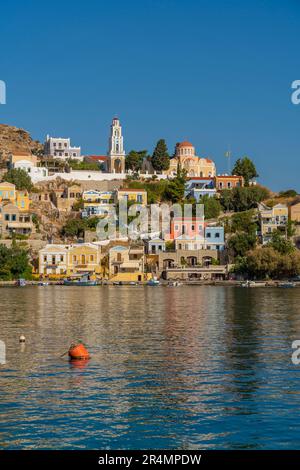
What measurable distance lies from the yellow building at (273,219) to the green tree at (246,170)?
17438mm

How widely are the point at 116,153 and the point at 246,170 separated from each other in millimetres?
17985

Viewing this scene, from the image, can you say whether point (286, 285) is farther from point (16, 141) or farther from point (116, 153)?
point (16, 141)

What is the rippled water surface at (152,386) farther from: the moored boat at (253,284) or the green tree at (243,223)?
the green tree at (243,223)

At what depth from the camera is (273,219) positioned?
88062 mm

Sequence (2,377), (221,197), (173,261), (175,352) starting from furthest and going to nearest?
(221,197), (173,261), (175,352), (2,377)

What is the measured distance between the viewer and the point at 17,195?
306 ft

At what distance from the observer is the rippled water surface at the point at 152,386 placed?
1591 centimetres

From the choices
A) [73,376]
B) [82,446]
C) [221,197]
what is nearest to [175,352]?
[73,376]

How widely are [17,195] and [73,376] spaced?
73.1 m

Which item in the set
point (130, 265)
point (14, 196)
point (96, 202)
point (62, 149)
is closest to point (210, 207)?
point (96, 202)

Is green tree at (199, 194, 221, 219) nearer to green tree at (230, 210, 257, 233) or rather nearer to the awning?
green tree at (230, 210, 257, 233)

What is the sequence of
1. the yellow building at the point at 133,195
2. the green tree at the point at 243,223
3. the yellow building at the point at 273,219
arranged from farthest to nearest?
the yellow building at the point at 133,195
the green tree at the point at 243,223
the yellow building at the point at 273,219

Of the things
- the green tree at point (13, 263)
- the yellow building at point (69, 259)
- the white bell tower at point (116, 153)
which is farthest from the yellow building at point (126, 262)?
the white bell tower at point (116, 153)
